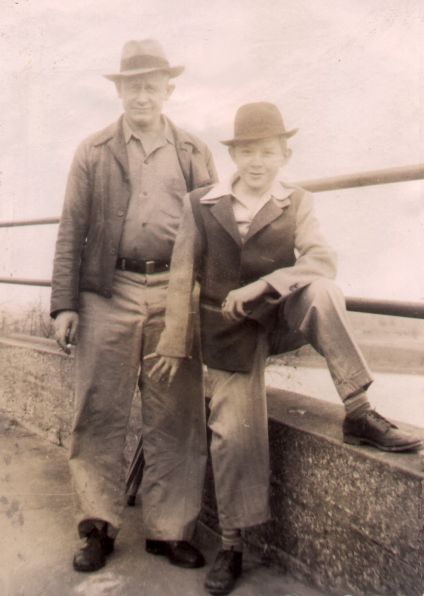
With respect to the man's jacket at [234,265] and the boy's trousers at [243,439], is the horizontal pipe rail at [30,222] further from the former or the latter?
the boy's trousers at [243,439]

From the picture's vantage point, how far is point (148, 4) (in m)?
2.81

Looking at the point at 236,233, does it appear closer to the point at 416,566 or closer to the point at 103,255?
the point at 103,255

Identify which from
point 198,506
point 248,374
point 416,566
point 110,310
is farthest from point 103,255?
point 416,566

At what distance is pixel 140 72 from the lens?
7.92ft

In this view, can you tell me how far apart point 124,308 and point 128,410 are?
42 cm

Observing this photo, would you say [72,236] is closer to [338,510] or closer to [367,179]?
[367,179]

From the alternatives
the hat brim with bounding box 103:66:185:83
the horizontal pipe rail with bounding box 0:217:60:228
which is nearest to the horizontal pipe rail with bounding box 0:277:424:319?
the hat brim with bounding box 103:66:185:83

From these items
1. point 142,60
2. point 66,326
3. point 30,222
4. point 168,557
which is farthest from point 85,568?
point 30,222

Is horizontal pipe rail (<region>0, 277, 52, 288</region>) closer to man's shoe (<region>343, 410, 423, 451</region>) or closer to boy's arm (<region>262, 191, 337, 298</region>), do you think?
boy's arm (<region>262, 191, 337, 298</region>)

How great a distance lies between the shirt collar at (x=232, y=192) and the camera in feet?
7.09

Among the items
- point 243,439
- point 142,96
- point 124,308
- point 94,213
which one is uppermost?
point 142,96

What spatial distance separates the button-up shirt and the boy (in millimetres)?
220

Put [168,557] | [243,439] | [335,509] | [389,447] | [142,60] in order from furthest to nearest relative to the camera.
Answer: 1. [142,60]
2. [168,557]
3. [243,439]
4. [335,509]
5. [389,447]

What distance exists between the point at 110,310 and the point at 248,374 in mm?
682
